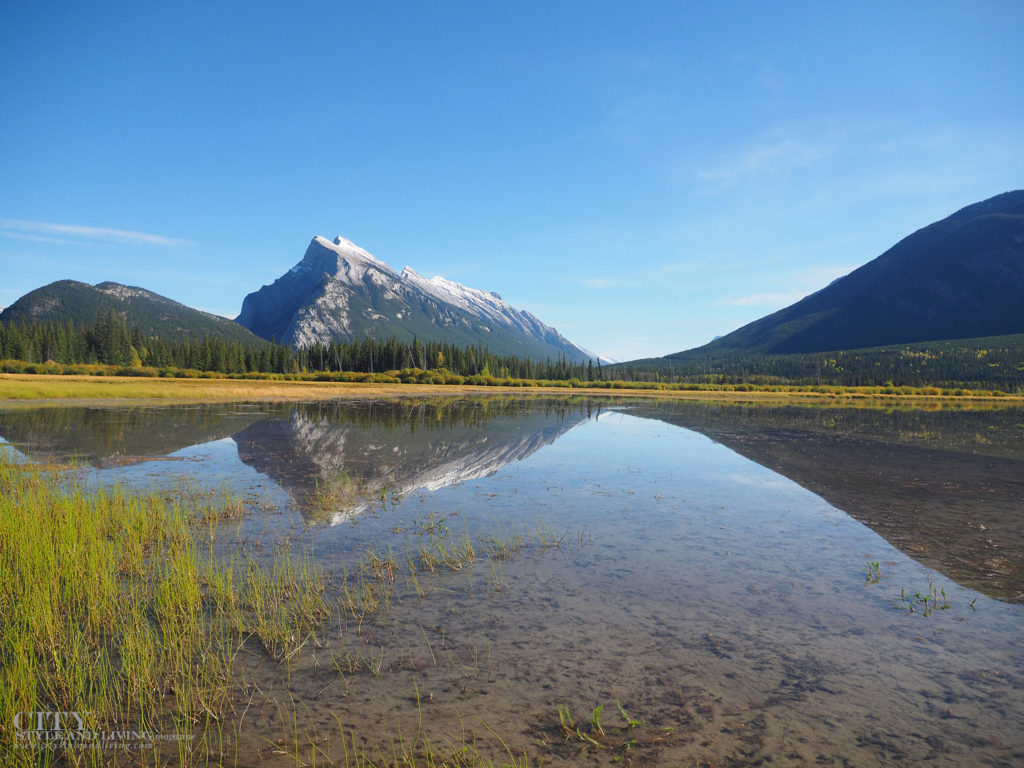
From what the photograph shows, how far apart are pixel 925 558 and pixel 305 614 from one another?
1288cm

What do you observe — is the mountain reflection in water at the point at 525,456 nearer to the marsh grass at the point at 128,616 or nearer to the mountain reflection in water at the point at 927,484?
the mountain reflection in water at the point at 927,484

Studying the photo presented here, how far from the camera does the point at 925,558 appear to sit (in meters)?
11.7

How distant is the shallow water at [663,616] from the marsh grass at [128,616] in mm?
711

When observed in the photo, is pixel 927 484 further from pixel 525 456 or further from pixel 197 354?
pixel 197 354

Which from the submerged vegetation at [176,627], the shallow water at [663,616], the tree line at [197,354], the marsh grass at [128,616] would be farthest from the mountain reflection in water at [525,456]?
the tree line at [197,354]

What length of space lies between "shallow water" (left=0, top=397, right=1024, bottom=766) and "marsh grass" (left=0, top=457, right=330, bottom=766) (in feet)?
2.33

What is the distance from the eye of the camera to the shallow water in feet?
18.8

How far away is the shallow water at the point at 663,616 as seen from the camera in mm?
5742

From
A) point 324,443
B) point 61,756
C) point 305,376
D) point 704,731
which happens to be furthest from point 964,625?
point 305,376

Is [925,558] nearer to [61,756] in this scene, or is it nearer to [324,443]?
[61,756]

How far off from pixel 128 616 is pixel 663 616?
325 inches

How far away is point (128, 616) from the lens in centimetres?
796

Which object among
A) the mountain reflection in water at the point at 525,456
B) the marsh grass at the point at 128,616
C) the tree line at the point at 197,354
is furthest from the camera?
the tree line at the point at 197,354

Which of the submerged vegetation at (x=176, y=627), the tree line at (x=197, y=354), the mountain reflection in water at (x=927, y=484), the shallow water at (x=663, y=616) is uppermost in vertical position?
the tree line at (x=197, y=354)
